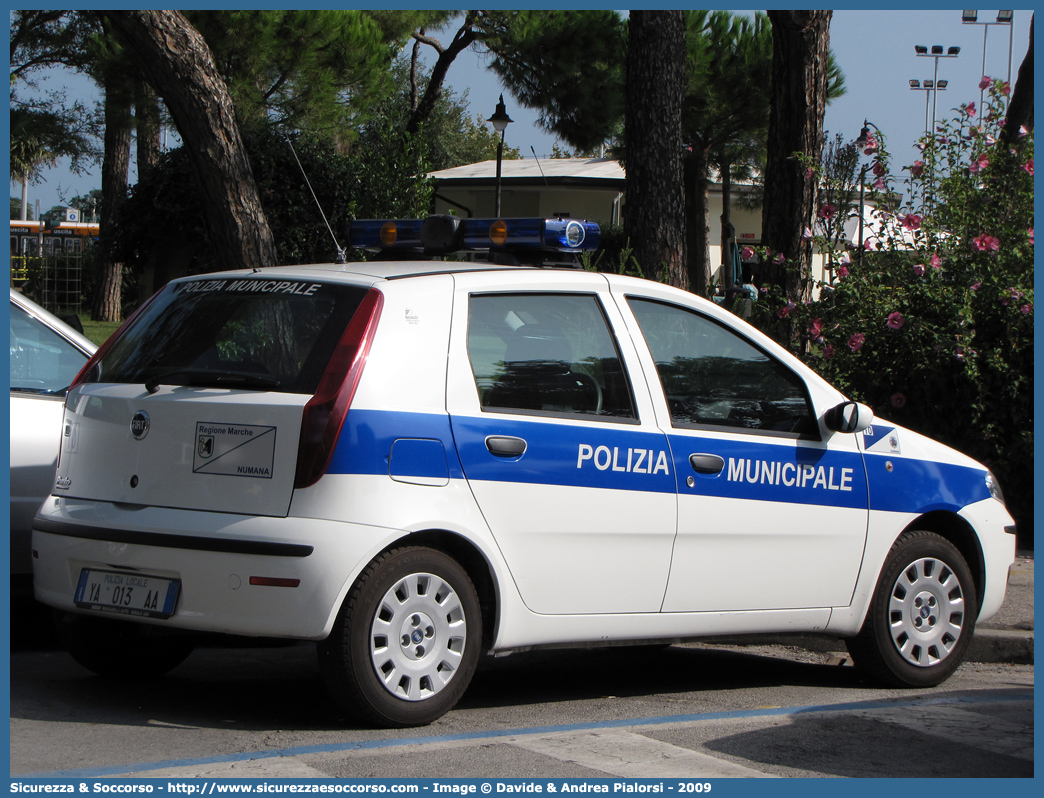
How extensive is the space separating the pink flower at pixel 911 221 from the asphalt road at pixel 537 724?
4.44 meters

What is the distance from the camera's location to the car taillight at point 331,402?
13.9 feet

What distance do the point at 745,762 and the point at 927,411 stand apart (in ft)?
19.3

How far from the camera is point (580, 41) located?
83.1ft

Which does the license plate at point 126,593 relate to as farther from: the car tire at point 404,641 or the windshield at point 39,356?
the windshield at point 39,356

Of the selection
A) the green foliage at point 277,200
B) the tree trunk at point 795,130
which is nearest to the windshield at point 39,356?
the tree trunk at point 795,130

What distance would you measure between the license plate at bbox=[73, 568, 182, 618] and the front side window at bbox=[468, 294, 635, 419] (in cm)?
126

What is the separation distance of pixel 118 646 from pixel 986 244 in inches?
266

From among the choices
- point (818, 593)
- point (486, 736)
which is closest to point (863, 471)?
point (818, 593)

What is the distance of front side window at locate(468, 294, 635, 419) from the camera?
4.72m

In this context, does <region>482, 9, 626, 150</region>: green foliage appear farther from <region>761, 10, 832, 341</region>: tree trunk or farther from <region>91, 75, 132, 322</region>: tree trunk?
<region>761, 10, 832, 341</region>: tree trunk

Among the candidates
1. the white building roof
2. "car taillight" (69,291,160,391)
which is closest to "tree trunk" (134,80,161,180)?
"car taillight" (69,291,160,391)

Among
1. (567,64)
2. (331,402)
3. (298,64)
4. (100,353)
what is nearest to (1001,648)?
(331,402)

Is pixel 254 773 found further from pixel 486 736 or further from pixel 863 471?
pixel 863 471

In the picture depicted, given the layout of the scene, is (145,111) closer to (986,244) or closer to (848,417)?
(986,244)
